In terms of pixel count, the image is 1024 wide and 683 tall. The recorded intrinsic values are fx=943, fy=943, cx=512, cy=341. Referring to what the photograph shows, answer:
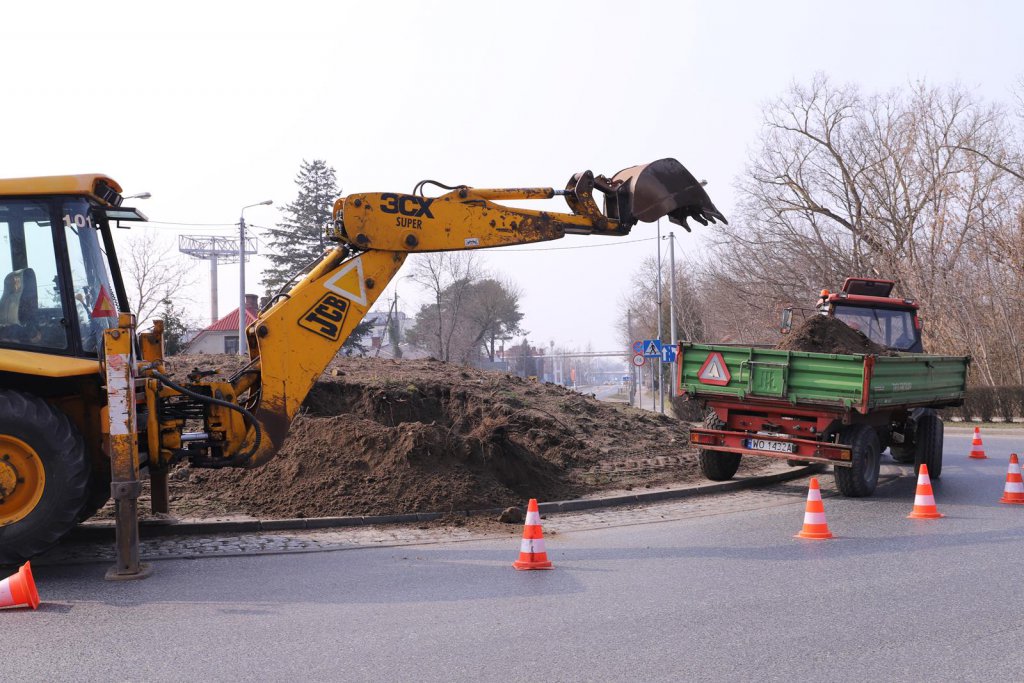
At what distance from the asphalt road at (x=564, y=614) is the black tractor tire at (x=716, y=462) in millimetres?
3674

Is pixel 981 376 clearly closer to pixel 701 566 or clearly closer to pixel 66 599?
pixel 701 566

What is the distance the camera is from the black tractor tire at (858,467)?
11773 millimetres

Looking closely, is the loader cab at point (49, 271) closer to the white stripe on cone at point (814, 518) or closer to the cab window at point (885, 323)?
the white stripe on cone at point (814, 518)

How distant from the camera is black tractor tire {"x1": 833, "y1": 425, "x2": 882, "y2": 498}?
11.8m

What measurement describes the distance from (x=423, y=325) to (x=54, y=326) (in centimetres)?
6514

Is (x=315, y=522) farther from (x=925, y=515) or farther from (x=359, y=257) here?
(x=925, y=515)

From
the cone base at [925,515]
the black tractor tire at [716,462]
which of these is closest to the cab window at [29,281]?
the black tractor tire at [716,462]

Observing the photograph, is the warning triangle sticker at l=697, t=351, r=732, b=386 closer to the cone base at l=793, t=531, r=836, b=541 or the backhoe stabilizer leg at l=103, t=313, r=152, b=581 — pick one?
the cone base at l=793, t=531, r=836, b=541

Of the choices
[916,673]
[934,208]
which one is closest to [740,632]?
[916,673]

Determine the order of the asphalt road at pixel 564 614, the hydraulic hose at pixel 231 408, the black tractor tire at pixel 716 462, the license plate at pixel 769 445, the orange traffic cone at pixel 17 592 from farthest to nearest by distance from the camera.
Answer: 1. the black tractor tire at pixel 716 462
2. the license plate at pixel 769 445
3. the hydraulic hose at pixel 231 408
4. the orange traffic cone at pixel 17 592
5. the asphalt road at pixel 564 614

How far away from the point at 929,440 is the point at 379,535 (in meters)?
8.84

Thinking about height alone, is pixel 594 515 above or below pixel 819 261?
below

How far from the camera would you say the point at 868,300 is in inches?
632

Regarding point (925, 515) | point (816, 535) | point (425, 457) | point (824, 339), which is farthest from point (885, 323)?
point (425, 457)
